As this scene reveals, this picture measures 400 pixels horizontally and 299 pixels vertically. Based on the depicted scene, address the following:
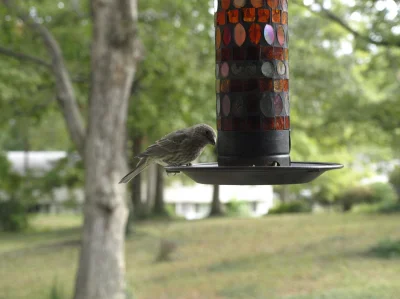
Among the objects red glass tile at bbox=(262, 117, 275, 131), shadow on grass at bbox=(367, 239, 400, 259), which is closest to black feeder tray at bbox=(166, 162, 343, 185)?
red glass tile at bbox=(262, 117, 275, 131)

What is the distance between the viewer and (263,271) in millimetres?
A: 12703

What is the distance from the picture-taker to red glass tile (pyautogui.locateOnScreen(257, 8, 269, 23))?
3389 mm

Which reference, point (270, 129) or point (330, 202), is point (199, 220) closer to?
point (330, 202)

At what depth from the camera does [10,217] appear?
2297 centimetres

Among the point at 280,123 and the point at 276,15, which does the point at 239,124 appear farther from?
the point at 276,15

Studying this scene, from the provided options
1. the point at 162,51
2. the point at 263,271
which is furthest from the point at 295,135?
the point at 263,271

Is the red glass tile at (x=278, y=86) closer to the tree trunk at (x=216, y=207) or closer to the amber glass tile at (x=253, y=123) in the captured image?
the amber glass tile at (x=253, y=123)

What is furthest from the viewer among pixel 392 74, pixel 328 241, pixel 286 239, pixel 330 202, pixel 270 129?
pixel 330 202

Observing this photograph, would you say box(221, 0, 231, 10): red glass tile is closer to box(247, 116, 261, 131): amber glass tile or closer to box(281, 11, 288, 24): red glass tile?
box(281, 11, 288, 24): red glass tile

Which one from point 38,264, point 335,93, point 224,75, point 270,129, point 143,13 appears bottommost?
point 38,264

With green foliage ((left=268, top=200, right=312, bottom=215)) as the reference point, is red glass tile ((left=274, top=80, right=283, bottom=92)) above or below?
above

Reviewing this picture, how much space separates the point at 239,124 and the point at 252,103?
13 cm

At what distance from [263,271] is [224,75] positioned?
9715 millimetres

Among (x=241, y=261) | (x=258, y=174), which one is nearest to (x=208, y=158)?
(x=241, y=261)
